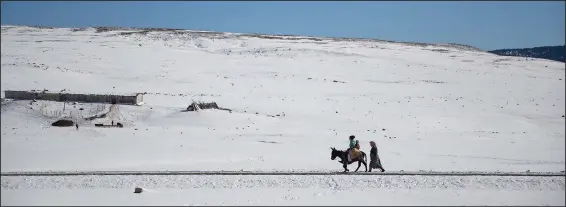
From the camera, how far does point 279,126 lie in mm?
26172

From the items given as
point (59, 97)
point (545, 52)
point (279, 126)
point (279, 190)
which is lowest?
point (279, 190)

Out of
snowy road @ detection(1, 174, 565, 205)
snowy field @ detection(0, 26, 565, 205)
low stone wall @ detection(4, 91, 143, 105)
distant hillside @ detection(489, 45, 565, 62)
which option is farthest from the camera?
distant hillside @ detection(489, 45, 565, 62)

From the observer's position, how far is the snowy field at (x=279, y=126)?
14562 millimetres

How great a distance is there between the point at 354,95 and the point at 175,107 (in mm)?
13609

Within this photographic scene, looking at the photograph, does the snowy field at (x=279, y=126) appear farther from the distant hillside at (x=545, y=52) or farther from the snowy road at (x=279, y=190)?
the distant hillside at (x=545, y=52)

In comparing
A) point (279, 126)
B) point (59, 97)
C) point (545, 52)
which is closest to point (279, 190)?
point (279, 126)

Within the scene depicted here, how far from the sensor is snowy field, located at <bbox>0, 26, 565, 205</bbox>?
573 inches

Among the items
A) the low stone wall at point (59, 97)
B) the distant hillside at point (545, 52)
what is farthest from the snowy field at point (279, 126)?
the distant hillside at point (545, 52)

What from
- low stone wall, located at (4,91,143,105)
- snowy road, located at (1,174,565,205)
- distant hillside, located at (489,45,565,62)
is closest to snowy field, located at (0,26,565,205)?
snowy road, located at (1,174,565,205)

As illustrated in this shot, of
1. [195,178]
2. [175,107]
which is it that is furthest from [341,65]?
[195,178]

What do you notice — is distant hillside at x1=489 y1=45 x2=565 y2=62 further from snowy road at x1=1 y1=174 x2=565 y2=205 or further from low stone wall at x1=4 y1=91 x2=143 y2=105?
snowy road at x1=1 y1=174 x2=565 y2=205

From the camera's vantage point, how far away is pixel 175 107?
1096 inches

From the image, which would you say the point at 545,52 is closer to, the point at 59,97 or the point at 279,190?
the point at 59,97

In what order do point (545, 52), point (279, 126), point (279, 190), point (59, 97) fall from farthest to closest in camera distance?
point (545, 52) → point (279, 126) → point (59, 97) → point (279, 190)
